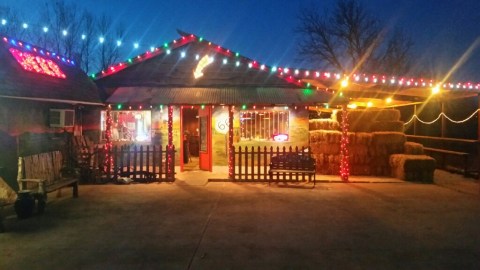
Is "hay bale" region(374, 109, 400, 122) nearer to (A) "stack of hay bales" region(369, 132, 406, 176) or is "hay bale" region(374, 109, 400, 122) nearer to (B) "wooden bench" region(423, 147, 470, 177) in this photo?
(A) "stack of hay bales" region(369, 132, 406, 176)

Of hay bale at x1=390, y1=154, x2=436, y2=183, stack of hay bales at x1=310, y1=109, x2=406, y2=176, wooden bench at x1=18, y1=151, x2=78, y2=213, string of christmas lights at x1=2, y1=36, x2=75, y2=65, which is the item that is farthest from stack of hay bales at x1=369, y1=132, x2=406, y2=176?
string of christmas lights at x1=2, y1=36, x2=75, y2=65

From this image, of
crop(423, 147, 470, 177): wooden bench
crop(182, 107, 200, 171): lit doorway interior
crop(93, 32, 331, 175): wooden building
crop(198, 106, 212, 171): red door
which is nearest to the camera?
crop(93, 32, 331, 175): wooden building

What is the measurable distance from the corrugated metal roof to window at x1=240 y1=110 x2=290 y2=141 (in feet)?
4.86

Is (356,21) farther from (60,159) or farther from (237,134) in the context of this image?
(60,159)

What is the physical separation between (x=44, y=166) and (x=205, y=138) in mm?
6224

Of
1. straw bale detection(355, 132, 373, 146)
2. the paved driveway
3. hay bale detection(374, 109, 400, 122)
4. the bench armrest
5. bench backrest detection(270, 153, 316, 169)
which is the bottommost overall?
the paved driveway

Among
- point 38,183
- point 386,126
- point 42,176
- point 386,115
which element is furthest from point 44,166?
point 386,115

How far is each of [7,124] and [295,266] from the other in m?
7.96

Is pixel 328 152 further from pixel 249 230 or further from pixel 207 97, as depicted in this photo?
pixel 249 230

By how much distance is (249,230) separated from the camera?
6.96 m

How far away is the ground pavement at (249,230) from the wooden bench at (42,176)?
0.42 m

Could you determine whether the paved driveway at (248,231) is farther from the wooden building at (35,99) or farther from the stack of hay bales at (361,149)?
the stack of hay bales at (361,149)

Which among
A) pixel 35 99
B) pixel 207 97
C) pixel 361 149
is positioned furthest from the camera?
pixel 361 149

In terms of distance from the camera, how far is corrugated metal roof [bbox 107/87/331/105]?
500 inches
